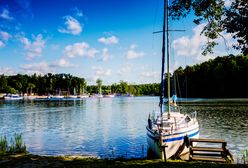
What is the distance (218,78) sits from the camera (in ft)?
536

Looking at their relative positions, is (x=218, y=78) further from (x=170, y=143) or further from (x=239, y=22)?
(x=239, y=22)

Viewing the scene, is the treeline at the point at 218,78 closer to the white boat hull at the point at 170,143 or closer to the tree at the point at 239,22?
the white boat hull at the point at 170,143

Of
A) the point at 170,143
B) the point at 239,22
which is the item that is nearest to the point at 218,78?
the point at 170,143

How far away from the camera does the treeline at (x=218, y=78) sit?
155 m

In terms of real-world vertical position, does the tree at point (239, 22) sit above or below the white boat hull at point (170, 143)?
above

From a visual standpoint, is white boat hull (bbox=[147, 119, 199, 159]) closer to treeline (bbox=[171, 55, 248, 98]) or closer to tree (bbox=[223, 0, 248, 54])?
tree (bbox=[223, 0, 248, 54])

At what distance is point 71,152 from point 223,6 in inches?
744

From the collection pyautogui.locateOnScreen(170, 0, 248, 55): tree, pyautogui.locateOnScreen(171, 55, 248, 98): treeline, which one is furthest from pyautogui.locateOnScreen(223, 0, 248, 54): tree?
pyautogui.locateOnScreen(171, 55, 248, 98): treeline

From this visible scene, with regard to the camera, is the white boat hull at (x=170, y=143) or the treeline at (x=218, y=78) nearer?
the white boat hull at (x=170, y=143)

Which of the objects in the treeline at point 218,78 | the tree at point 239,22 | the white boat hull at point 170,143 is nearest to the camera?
the tree at point 239,22

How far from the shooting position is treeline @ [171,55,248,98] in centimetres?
15475

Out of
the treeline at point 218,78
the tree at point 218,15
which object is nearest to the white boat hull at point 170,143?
the tree at point 218,15

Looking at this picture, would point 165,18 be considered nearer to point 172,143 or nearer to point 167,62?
point 167,62

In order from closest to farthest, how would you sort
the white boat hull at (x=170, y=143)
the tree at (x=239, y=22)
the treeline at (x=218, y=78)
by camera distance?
the tree at (x=239, y=22) < the white boat hull at (x=170, y=143) < the treeline at (x=218, y=78)
